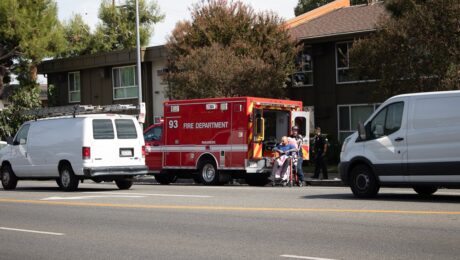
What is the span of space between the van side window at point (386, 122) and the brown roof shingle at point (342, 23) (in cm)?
1692

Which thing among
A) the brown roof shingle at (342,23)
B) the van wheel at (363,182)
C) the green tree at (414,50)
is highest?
the brown roof shingle at (342,23)

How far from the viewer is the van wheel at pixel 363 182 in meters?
15.8

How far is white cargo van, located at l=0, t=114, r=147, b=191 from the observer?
20.7 m

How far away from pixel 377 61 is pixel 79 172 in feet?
32.4

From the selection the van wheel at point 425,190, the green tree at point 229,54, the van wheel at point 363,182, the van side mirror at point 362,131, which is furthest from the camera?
the green tree at point 229,54

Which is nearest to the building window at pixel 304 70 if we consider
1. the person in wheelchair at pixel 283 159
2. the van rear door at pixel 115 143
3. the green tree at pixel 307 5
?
the person in wheelchair at pixel 283 159

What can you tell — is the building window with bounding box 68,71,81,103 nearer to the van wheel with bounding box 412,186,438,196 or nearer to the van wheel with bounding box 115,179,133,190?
the van wheel with bounding box 115,179,133,190

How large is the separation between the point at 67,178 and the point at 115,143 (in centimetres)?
164

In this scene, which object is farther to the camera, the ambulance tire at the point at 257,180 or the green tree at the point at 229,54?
the green tree at the point at 229,54

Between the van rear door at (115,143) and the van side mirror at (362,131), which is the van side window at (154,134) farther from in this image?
the van side mirror at (362,131)

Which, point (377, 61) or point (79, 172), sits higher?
point (377, 61)

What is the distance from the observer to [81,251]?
33.7 ft

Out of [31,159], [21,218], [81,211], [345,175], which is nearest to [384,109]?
[345,175]

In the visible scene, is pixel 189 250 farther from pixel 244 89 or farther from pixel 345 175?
pixel 244 89
